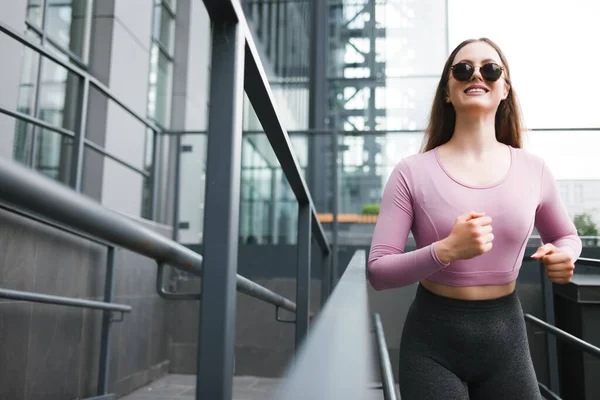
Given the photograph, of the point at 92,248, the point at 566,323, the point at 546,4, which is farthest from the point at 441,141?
the point at 546,4

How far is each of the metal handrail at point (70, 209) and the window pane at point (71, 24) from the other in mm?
4746

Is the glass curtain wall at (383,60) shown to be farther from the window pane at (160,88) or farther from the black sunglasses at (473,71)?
the black sunglasses at (473,71)

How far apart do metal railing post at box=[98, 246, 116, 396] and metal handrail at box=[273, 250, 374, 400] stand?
356 cm

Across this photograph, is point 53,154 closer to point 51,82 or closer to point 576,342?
point 51,82

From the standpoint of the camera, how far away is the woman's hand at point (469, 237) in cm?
119

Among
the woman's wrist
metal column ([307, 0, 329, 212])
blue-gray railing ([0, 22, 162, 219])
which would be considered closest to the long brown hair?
the woman's wrist

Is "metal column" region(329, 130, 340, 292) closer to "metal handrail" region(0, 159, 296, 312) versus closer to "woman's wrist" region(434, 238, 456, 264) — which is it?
"woman's wrist" region(434, 238, 456, 264)

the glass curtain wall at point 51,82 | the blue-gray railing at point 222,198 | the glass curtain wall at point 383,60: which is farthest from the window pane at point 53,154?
the glass curtain wall at point 383,60

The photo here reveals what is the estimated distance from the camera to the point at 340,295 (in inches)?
29.9

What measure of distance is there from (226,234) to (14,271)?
9.10ft

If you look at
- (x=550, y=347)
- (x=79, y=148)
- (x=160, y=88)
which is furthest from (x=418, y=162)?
(x=160, y=88)

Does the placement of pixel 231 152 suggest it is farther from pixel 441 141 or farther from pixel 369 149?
pixel 369 149

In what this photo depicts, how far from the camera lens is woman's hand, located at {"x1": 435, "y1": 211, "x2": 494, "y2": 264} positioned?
3.92 feet

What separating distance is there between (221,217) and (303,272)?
1.44 meters
